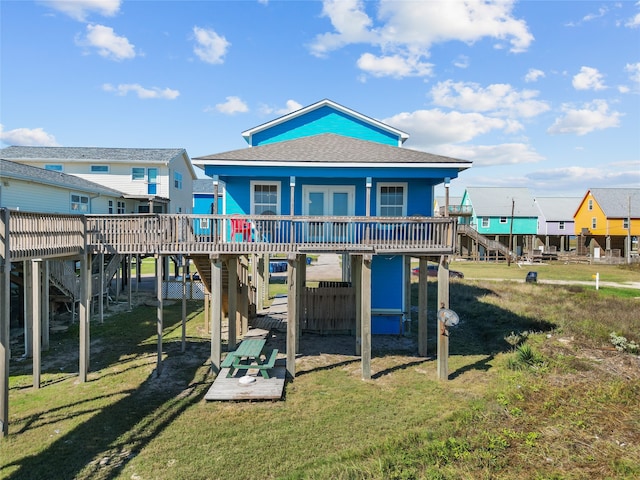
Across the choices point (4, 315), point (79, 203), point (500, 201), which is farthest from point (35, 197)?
point (500, 201)

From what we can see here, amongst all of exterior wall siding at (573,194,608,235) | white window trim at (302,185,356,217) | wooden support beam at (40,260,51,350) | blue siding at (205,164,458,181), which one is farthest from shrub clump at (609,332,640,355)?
exterior wall siding at (573,194,608,235)

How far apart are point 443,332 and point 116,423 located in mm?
9182

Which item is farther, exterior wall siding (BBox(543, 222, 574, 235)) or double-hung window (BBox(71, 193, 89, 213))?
exterior wall siding (BBox(543, 222, 574, 235))

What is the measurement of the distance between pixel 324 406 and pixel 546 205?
65984 millimetres

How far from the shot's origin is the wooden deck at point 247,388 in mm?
10461

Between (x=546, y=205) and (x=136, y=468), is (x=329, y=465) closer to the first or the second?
(x=136, y=468)

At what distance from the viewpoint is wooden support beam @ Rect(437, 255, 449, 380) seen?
39.9 feet

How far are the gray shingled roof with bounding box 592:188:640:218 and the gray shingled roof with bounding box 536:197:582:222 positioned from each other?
227 inches

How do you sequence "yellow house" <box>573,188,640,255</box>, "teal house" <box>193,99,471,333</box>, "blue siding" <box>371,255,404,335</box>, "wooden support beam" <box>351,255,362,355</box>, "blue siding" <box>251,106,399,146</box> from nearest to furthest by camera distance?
1. "teal house" <box>193,99,471,333</box>
2. "wooden support beam" <box>351,255,362,355</box>
3. "blue siding" <box>371,255,404,335</box>
4. "blue siding" <box>251,106,399,146</box>
5. "yellow house" <box>573,188,640,255</box>

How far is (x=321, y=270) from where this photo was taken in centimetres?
3891

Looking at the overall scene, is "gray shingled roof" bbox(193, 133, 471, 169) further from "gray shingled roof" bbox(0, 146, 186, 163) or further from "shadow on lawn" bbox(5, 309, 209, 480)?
"gray shingled roof" bbox(0, 146, 186, 163)

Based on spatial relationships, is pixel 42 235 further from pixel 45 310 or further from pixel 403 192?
pixel 403 192

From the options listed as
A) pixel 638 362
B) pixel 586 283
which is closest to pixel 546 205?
pixel 586 283

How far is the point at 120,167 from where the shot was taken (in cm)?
3073
